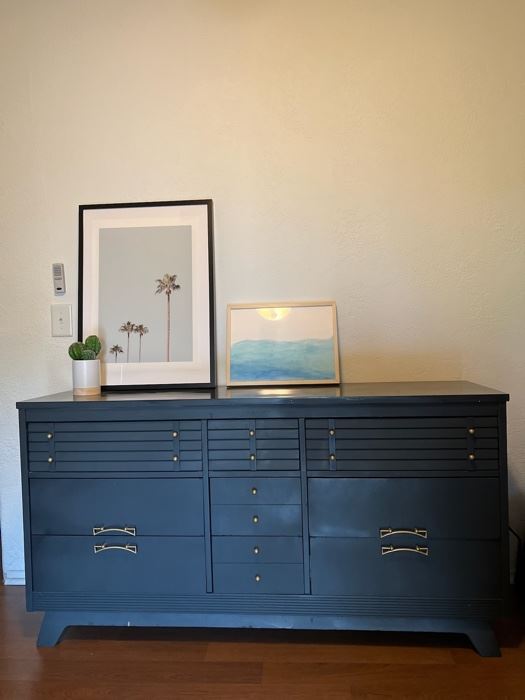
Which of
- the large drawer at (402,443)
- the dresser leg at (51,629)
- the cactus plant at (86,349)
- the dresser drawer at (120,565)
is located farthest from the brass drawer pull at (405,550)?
the cactus plant at (86,349)

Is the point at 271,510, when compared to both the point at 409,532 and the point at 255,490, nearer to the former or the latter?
the point at 255,490

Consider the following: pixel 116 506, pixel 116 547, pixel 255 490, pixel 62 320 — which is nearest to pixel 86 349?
pixel 62 320

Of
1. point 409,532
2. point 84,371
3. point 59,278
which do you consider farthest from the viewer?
point 59,278

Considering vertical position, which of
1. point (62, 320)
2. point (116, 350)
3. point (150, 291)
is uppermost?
point (150, 291)

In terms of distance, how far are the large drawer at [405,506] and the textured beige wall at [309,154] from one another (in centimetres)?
51

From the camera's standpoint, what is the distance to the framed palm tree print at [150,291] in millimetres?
1860

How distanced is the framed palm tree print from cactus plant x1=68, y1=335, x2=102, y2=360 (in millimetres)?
146

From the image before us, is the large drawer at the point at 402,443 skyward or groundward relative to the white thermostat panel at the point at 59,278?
groundward

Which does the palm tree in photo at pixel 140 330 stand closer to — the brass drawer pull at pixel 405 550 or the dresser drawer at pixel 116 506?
the dresser drawer at pixel 116 506

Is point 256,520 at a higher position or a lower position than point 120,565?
higher

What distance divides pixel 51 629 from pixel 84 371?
0.85m

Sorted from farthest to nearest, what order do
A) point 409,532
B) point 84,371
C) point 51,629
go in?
point 84,371 < point 51,629 < point 409,532

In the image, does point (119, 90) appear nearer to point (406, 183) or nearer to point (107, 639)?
point (406, 183)

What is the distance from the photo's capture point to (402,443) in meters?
1.43
